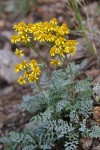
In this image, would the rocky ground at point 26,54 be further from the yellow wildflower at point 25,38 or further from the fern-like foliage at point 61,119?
the yellow wildflower at point 25,38

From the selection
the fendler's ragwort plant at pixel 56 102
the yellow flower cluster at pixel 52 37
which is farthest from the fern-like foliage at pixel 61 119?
the yellow flower cluster at pixel 52 37

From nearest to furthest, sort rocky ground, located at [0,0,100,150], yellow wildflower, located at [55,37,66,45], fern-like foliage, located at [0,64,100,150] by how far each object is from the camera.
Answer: yellow wildflower, located at [55,37,66,45], fern-like foliage, located at [0,64,100,150], rocky ground, located at [0,0,100,150]

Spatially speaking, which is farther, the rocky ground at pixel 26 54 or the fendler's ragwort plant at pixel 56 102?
the rocky ground at pixel 26 54

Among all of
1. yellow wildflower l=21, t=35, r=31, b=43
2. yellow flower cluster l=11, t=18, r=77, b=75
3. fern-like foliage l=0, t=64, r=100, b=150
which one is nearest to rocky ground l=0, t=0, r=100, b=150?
fern-like foliage l=0, t=64, r=100, b=150

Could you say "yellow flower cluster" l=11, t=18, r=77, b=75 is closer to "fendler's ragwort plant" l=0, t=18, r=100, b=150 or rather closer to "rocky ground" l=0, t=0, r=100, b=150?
"fendler's ragwort plant" l=0, t=18, r=100, b=150

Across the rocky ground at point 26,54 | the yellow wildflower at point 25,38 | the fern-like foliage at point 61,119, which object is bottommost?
the fern-like foliage at point 61,119

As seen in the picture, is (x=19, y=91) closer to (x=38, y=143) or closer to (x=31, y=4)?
(x=38, y=143)

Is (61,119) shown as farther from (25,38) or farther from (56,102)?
(25,38)

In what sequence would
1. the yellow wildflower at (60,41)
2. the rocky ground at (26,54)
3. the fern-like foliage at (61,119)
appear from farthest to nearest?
the rocky ground at (26,54), the fern-like foliage at (61,119), the yellow wildflower at (60,41)
